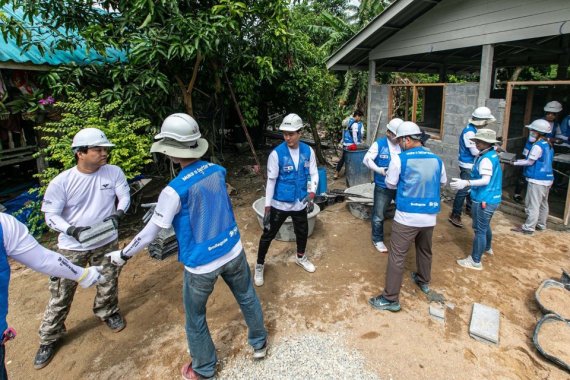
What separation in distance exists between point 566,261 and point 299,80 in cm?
669

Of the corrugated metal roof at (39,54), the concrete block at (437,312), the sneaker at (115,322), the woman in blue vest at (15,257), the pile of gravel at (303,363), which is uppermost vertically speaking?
the corrugated metal roof at (39,54)

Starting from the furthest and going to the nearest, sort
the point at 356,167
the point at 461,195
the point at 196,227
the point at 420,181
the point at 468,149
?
the point at 356,167 → the point at 461,195 → the point at 468,149 → the point at 420,181 → the point at 196,227

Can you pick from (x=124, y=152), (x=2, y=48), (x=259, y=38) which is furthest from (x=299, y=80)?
(x=2, y=48)

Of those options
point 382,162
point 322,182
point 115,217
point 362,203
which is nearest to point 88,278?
point 115,217

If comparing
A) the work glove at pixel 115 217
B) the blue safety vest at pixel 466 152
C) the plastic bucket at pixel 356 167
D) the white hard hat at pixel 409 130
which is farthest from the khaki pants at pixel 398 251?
the plastic bucket at pixel 356 167

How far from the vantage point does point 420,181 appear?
329 cm

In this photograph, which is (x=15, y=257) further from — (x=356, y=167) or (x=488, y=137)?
(x=356, y=167)

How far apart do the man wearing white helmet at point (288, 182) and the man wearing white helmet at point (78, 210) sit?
1544 mm

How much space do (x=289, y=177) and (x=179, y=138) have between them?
1653mm

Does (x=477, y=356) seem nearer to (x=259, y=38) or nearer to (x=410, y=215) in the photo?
(x=410, y=215)

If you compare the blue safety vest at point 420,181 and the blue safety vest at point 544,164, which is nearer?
the blue safety vest at point 420,181

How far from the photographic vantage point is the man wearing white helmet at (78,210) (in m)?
2.86

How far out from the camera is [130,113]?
5.66 m

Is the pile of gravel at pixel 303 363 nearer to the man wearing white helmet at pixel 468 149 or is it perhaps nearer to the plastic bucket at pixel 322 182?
the plastic bucket at pixel 322 182
